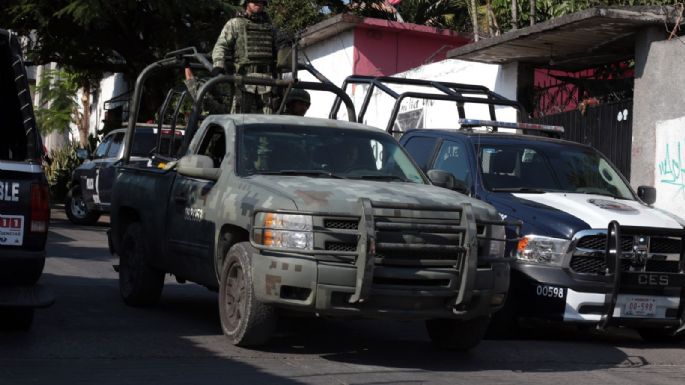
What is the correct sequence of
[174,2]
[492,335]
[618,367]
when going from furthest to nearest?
[174,2], [492,335], [618,367]

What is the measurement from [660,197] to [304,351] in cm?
753

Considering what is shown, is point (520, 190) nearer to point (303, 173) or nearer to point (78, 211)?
point (303, 173)

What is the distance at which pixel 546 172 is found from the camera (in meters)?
10.5

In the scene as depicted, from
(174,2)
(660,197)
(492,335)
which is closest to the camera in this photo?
(492,335)

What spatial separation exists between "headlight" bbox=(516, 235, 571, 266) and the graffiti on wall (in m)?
5.36

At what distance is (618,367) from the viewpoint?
8.71m

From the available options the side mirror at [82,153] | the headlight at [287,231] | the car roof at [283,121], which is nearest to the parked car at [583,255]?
the car roof at [283,121]

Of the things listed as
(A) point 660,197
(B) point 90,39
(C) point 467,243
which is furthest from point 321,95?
(C) point 467,243

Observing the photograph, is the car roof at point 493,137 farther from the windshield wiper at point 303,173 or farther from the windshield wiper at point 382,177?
the windshield wiper at point 303,173

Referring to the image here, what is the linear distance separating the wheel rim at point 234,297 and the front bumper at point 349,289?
1.00ft

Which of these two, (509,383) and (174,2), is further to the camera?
(174,2)

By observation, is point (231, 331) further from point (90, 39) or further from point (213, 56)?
point (90, 39)

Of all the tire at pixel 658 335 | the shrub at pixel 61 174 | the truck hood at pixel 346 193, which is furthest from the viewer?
the shrub at pixel 61 174

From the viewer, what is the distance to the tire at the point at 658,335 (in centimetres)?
1005
